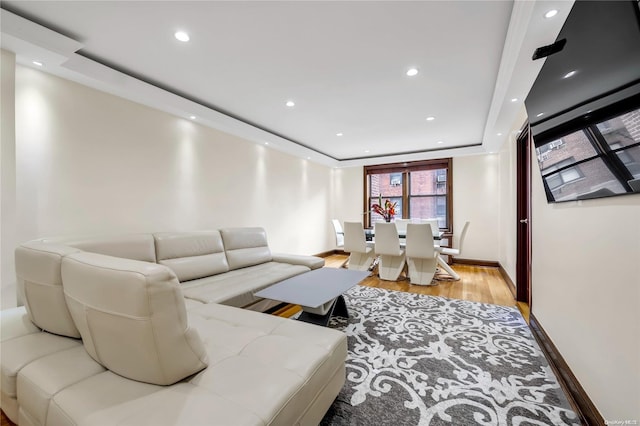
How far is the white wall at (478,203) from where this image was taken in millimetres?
5398

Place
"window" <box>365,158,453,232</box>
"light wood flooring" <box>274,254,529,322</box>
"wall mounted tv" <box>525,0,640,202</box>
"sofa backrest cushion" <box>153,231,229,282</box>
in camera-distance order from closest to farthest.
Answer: "wall mounted tv" <box>525,0,640,202</box>
"sofa backrest cushion" <box>153,231,229,282</box>
"light wood flooring" <box>274,254,529,322</box>
"window" <box>365,158,453,232</box>

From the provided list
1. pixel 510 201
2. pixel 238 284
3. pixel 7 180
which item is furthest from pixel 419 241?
pixel 7 180

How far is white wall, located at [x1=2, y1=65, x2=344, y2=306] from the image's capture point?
87.6 inches

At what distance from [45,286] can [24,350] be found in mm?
302

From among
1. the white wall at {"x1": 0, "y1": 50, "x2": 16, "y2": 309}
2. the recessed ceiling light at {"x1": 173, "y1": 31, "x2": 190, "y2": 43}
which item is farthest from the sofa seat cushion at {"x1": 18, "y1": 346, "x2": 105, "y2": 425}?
the recessed ceiling light at {"x1": 173, "y1": 31, "x2": 190, "y2": 43}

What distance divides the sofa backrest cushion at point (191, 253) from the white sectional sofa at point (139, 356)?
1128 millimetres

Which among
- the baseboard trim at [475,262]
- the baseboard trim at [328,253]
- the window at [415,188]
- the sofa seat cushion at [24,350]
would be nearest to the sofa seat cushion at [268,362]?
the sofa seat cushion at [24,350]

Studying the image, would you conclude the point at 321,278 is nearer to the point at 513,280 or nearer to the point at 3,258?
the point at 3,258

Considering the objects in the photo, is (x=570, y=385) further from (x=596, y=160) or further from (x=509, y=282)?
(x=509, y=282)

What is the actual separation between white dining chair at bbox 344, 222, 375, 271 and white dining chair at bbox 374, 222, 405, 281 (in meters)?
0.31

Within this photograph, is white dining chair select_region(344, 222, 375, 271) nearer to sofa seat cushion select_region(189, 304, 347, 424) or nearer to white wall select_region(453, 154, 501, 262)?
white wall select_region(453, 154, 501, 262)

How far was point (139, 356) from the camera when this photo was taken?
0.97 meters

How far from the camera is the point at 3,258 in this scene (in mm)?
1965

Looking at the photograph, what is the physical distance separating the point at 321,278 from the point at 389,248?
6.47 feet
